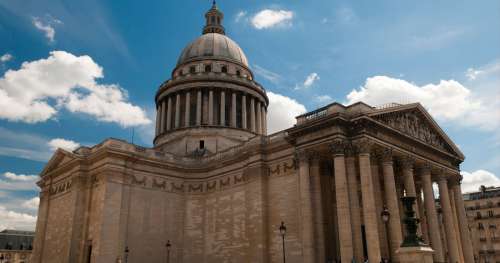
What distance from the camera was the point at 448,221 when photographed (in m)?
41.6

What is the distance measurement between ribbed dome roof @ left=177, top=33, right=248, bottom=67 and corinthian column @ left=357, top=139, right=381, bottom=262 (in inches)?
1340

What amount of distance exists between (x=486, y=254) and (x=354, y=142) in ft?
156

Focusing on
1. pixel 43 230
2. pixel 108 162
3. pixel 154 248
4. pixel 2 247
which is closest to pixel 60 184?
pixel 43 230

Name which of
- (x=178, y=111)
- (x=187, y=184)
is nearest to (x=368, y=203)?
(x=187, y=184)

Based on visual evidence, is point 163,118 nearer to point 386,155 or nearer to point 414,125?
point 414,125

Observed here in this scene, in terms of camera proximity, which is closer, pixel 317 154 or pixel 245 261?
pixel 317 154

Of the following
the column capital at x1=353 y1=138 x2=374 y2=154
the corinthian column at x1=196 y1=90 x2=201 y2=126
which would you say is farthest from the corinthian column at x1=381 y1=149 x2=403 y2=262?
the corinthian column at x1=196 y1=90 x2=201 y2=126

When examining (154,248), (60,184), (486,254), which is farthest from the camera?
(486,254)

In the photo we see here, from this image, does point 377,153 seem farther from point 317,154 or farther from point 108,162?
point 108,162

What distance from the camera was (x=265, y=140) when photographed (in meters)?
42.6

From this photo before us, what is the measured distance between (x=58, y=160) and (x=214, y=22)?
114 feet

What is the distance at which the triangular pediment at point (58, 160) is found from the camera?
46516 millimetres

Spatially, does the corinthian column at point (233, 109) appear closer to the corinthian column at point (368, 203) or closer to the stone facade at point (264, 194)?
the stone facade at point (264, 194)

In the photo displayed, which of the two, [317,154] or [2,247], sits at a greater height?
[317,154]
